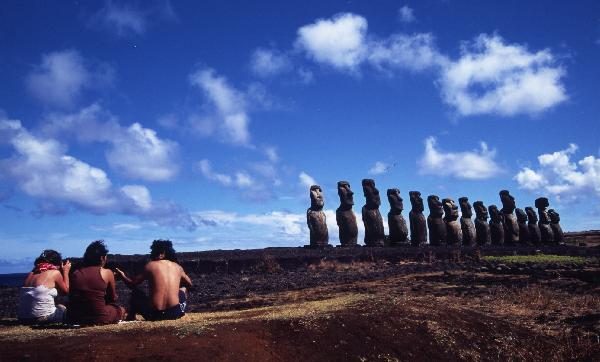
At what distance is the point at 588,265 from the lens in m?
22.3

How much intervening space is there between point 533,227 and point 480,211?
602 centimetres

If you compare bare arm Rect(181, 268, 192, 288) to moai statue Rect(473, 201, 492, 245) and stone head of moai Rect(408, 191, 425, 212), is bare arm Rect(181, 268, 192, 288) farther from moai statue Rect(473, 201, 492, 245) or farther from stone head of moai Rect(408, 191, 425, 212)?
moai statue Rect(473, 201, 492, 245)

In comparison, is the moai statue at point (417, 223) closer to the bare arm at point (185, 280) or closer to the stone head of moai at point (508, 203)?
the stone head of moai at point (508, 203)

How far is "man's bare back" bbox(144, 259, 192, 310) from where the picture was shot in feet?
26.8

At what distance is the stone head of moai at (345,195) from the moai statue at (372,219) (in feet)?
3.57

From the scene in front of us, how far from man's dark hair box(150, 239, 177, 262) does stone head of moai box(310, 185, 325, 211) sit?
65.8 feet

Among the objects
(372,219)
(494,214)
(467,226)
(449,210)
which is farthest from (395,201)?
(494,214)

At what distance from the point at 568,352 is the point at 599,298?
16.9 ft

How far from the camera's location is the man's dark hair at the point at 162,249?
28.2 feet

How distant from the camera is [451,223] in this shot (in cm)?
3384

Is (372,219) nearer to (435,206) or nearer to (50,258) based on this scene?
(435,206)

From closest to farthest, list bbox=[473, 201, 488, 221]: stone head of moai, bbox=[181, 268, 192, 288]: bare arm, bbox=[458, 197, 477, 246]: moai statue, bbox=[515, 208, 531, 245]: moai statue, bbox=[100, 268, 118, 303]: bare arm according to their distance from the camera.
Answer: bbox=[100, 268, 118, 303]: bare arm → bbox=[181, 268, 192, 288]: bare arm → bbox=[458, 197, 477, 246]: moai statue → bbox=[473, 201, 488, 221]: stone head of moai → bbox=[515, 208, 531, 245]: moai statue

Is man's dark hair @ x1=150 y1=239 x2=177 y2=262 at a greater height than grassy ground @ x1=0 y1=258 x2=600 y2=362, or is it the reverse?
man's dark hair @ x1=150 y1=239 x2=177 y2=262

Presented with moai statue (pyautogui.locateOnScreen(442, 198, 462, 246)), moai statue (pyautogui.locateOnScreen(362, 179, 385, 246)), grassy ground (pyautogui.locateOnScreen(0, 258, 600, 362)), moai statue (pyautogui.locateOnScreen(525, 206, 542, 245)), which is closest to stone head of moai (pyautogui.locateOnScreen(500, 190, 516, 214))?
moai statue (pyautogui.locateOnScreen(525, 206, 542, 245))
